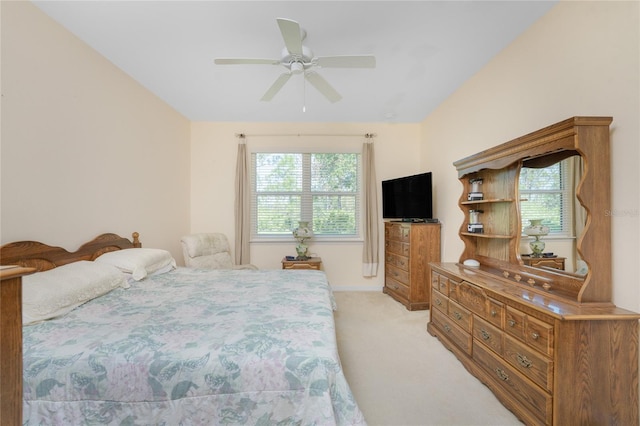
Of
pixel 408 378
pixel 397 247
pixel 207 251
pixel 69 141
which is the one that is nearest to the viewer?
pixel 408 378

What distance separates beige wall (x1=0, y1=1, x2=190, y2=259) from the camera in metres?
1.85

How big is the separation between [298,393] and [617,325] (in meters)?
1.70

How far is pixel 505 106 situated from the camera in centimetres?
250

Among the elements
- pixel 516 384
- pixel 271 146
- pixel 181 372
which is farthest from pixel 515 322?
pixel 271 146

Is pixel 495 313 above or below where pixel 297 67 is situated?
below

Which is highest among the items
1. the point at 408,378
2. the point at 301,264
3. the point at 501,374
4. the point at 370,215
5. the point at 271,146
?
the point at 271,146

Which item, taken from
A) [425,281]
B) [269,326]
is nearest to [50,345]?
[269,326]

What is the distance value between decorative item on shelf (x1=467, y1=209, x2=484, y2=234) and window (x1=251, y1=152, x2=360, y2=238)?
6.63 feet

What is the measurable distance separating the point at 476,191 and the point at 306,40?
216 centimetres

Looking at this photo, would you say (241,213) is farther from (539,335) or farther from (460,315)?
(539,335)

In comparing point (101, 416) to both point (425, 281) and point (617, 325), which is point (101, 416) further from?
point (425, 281)

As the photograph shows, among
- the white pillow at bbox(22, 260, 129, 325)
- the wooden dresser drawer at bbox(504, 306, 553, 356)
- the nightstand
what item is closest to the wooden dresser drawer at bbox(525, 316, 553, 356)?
the wooden dresser drawer at bbox(504, 306, 553, 356)

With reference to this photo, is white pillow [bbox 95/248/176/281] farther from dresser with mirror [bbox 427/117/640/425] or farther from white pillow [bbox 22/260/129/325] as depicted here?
dresser with mirror [bbox 427/117/640/425]

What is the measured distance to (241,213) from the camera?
4.27 meters
